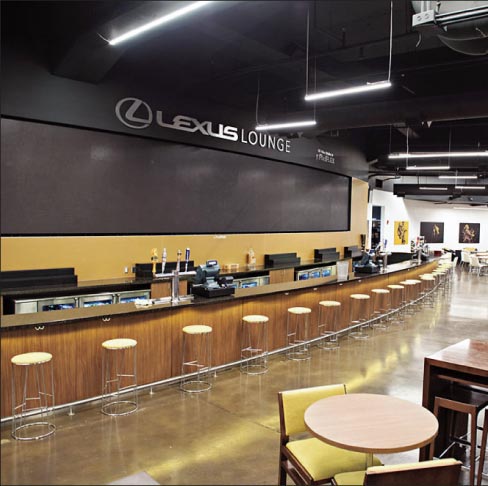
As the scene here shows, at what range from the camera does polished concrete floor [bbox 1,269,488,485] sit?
44.3 inches

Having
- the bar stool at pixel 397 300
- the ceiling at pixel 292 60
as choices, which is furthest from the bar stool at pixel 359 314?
the ceiling at pixel 292 60

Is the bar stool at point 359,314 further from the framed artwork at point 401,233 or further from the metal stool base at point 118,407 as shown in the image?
→ the framed artwork at point 401,233

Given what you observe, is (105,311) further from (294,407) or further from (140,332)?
(294,407)

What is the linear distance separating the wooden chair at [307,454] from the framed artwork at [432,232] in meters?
21.6

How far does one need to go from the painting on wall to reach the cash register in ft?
72.4

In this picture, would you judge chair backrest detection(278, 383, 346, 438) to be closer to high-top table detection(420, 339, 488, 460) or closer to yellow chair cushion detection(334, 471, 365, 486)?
yellow chair cushion detection(334, 471, 365, 486)

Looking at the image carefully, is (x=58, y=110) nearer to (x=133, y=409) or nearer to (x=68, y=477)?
(x=133, y=409)

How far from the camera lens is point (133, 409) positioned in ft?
13.3

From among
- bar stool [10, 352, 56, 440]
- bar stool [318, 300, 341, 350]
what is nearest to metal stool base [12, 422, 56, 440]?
bar stool [10, 352, 56, 440]

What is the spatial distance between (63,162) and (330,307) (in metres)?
4.61

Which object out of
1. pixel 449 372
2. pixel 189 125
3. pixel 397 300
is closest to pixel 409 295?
pixel 397 300

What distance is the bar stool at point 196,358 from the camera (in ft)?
15.5

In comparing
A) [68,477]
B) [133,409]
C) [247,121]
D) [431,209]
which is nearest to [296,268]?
[247,121]

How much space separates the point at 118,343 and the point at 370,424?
2.52 m
